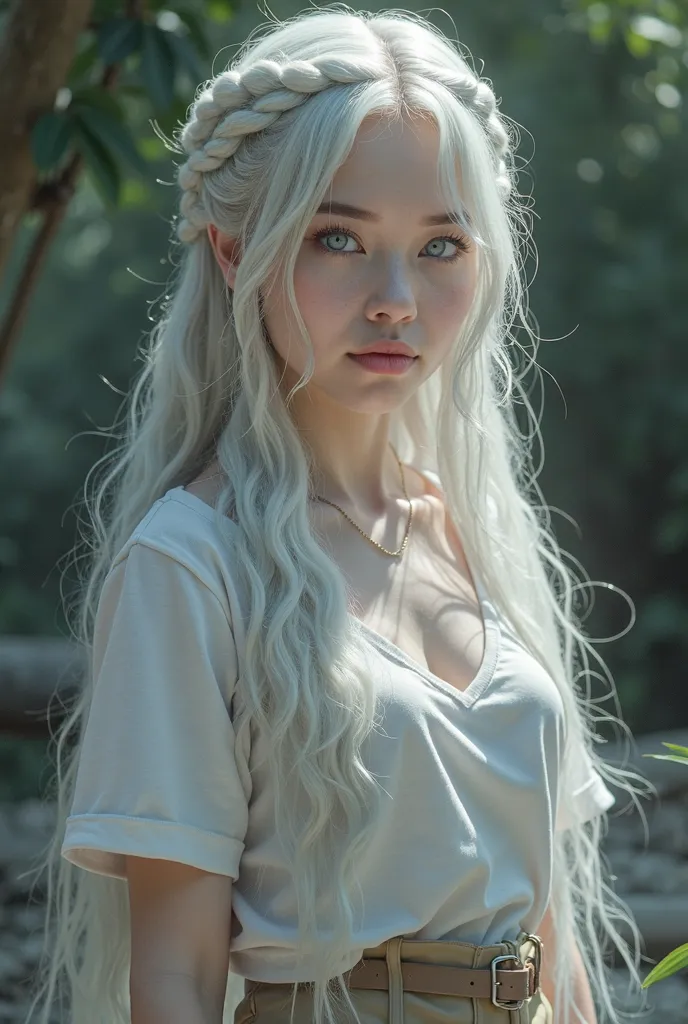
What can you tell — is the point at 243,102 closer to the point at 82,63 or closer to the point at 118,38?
the point at 118,38

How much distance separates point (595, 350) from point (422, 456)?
3.69 metres

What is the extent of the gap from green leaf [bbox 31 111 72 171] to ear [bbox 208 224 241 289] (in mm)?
593

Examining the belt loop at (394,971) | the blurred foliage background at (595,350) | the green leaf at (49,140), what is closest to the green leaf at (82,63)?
the green leaf at (49,140)

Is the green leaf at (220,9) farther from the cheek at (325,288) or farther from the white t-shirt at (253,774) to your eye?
the white t-shirt at (253,774)

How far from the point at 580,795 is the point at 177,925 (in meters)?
0.72

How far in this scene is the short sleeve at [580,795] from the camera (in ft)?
6.15

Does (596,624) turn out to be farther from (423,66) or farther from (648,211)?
(423,66)

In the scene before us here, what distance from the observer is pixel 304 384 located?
158 cm

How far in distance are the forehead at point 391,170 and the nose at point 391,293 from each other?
0.06m

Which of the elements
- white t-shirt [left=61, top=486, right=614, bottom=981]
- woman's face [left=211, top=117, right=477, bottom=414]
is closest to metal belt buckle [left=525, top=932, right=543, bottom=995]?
white t-shirt [left=61, top=486, right=614, bottom=981]

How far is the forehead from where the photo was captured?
1522 millimetres

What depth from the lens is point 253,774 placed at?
148cm

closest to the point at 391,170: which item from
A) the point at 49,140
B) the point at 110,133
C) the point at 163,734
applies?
the point at 163,734

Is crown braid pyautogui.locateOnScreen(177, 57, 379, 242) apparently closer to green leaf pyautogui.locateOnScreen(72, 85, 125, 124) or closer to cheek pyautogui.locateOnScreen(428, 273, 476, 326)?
cheek pyautogui.locateOnScreen(428, 273, 476, 326)
